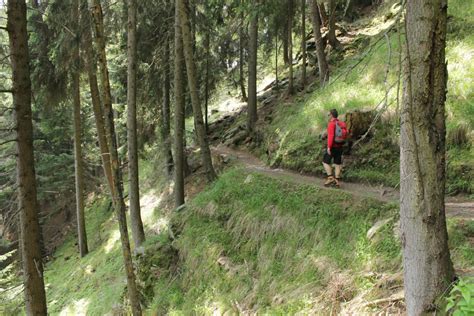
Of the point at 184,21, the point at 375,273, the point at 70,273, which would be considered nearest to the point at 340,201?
the point at 375,273

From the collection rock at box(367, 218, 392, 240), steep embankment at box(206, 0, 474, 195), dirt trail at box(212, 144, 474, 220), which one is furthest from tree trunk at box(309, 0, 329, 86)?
rock at box(367, 218, 392, 240)

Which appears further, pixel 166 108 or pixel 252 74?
pixel 252 74

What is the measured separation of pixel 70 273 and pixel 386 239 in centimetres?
1604

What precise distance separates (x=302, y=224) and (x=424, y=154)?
177 inches

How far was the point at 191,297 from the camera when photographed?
8.79 meters

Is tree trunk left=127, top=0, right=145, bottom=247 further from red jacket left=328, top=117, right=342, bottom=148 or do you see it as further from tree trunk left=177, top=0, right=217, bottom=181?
red jacket left=328, top=117, right=342, bottom=148

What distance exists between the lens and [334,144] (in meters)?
8.59

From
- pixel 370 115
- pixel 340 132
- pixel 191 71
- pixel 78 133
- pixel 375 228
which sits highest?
pixel 191 71

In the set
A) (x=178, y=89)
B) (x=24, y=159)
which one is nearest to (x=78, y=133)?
(x=178, y=89)

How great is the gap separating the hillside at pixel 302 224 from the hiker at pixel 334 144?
1.11ft

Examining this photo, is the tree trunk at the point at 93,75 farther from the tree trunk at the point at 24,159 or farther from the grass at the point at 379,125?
the grass at the point at 379,125

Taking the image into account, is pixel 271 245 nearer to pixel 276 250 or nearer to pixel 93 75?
pixel 276 250

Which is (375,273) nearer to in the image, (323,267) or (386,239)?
(386,239)

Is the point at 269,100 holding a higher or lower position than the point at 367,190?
higher
